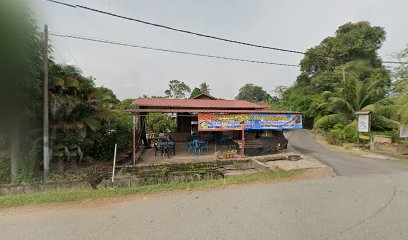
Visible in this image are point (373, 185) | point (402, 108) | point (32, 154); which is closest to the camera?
point (373, 185)

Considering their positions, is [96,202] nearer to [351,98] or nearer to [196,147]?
[196,147]

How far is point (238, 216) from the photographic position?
4477 mm

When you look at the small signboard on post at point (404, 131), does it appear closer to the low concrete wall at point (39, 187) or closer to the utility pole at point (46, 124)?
the low concrete wall at point (39, 187)

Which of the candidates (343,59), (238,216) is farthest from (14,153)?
(343,59)

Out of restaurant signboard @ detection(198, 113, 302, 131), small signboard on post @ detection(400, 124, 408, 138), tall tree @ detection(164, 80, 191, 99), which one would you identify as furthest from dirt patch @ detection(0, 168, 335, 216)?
tall tree @ detection(164, 80, 191, 99)

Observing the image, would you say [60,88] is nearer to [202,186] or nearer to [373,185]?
[202,186]

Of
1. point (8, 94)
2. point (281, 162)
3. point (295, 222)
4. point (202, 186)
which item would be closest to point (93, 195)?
point (202, 186)

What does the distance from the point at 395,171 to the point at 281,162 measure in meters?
4.35

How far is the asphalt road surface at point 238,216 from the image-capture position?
3.78m

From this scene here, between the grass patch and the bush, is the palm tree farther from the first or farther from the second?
the grass patch

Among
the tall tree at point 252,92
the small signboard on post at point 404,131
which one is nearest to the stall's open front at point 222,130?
the small signboard on post at point 404,131

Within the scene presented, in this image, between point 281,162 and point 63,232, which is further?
point 281,162

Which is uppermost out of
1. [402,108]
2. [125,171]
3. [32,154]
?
[402,108]

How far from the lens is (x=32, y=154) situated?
727 cm
